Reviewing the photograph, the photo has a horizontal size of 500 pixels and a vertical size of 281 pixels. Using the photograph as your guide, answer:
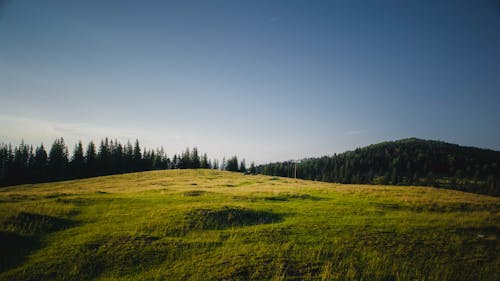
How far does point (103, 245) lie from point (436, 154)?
777 feet

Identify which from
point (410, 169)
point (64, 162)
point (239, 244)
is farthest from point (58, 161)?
point (410, 169)

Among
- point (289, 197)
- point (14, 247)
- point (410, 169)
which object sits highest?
point (410, 169)

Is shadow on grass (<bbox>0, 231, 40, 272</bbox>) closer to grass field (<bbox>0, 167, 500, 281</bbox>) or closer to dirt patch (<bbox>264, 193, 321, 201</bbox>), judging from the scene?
grass field (<bbox>0, 167, 500, 281</bbox>)

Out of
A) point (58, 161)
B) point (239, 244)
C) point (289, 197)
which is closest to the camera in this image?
point (239, 244)

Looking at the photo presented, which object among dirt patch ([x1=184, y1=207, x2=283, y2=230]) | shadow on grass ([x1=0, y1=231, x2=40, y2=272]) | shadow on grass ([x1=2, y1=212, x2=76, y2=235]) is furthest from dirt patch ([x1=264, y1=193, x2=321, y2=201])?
shadow on grass ([x1=0, y1=231, x2=40, y2=272])

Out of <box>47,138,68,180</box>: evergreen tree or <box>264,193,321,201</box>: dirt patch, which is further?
<box>47,138,68,180</box>: evergreen tree

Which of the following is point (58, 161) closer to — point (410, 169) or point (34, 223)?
point (34, 223)

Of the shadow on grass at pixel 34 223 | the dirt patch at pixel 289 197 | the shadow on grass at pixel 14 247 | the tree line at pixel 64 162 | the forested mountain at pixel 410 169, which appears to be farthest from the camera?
the forested mountain at pixel 410 169

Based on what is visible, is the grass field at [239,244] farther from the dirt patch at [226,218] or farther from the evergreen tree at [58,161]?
the evergreen tree at [58,161]

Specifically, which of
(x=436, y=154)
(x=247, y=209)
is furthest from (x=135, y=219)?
(x=436, y=154)

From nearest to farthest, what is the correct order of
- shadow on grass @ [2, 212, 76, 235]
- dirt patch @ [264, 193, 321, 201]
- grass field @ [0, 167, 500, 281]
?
grass field @ [0, 167, 500, 281] → shadow on grass @ [2, 212, 76, 235] → dirt patch @ [264, 193, 321, 201]

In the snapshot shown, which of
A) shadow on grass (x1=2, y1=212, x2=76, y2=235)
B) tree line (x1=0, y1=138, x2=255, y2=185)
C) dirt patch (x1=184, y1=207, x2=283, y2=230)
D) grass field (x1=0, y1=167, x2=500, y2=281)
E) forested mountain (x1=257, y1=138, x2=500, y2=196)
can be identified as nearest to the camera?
grass field (x1=0, y1=167, x2=500, y2=281)

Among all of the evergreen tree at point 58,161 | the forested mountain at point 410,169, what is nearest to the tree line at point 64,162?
the evergreen tree at point 58,161

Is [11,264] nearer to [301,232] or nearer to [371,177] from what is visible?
[301,232]
